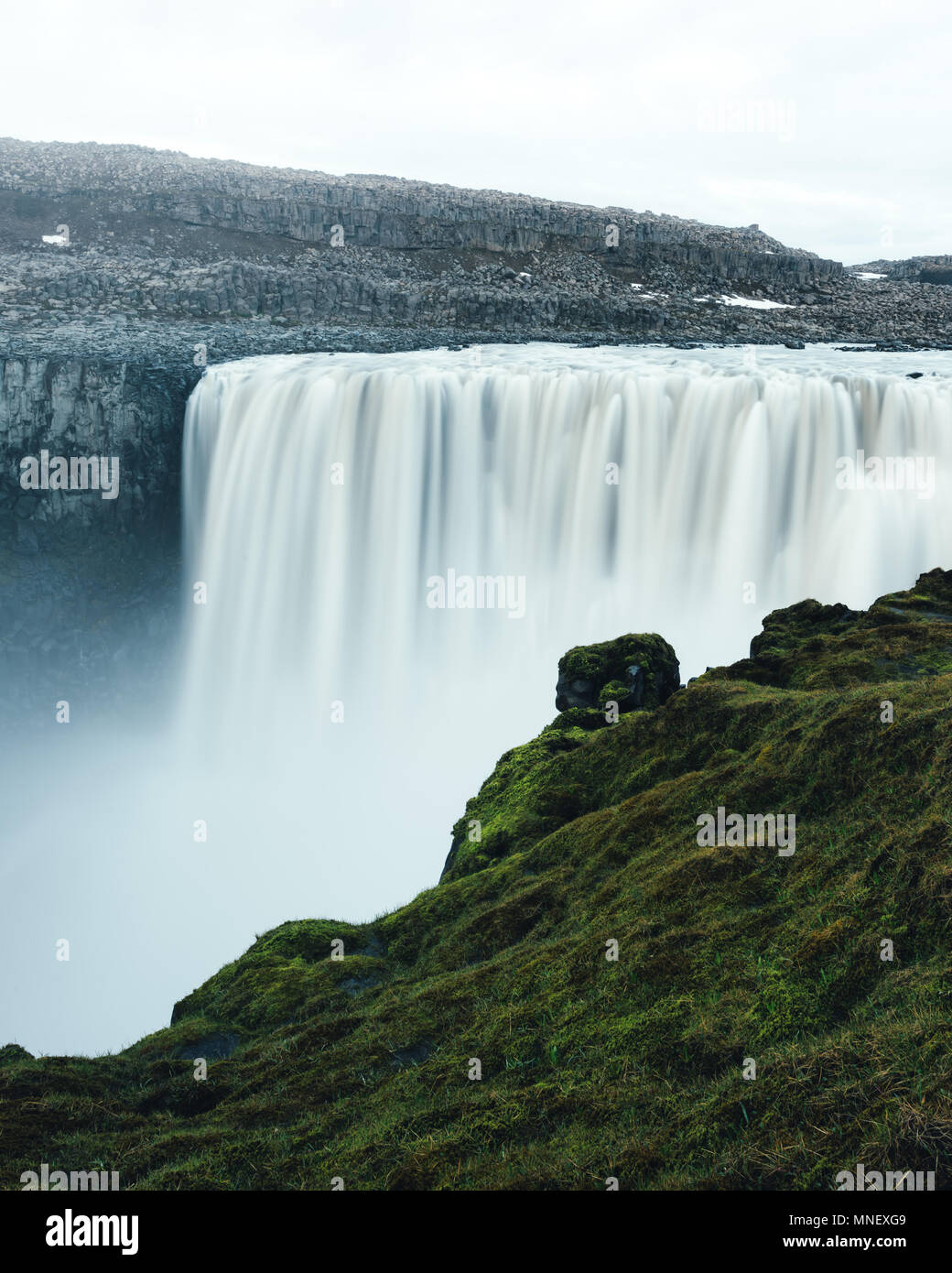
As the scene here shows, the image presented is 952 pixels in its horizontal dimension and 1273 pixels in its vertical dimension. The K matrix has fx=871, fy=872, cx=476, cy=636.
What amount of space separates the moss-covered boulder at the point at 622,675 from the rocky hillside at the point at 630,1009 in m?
2.79

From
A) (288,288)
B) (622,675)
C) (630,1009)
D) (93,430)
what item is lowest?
(630,1009)

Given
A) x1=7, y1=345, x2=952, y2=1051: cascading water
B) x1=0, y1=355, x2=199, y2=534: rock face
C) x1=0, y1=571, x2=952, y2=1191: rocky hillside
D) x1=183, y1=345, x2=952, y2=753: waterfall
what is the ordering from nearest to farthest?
1. x1=0, y1=571, x2=952, y2=1191: rocky hillside
2. x1=7, y1=345, x2=952, y2=1051: cascading water
3. x1=183, y1=345, x2=952, y2=753: waterfall
4. x1=0, y1=355, x2=199, y2=534: rock face

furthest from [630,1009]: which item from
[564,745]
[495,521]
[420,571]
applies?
[495,521]

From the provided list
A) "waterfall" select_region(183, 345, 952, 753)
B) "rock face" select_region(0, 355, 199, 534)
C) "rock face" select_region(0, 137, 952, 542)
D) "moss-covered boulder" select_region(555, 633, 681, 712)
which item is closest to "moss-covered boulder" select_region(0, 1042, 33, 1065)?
"moss-covered boulder" select_region(555, 633, 681, 712)

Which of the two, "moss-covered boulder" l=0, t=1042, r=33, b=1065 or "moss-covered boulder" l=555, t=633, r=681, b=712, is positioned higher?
"moss-covered boulder" l=555, t=633, r=681, b=712

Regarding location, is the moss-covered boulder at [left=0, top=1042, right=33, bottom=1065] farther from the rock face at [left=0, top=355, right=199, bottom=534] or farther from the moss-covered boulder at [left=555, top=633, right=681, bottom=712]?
the rock face at [left=0, top=355, right=199, bottom=534]

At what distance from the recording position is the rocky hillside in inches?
187

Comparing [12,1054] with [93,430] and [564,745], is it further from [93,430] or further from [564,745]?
[93,430]

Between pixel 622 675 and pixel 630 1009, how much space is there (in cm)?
864

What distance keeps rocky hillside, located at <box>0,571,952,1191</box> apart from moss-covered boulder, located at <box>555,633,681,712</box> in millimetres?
2790

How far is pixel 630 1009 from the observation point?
6.20 m

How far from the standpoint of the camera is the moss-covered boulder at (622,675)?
560 inches

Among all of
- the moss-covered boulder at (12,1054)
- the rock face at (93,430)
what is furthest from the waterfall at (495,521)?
the moss-covered boulder at (12,1054)

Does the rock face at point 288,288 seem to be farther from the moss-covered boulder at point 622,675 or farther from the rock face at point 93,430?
the moss-covered boulder at point 622,675
